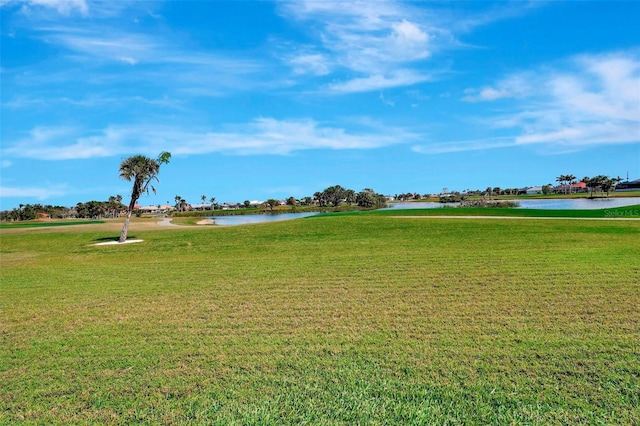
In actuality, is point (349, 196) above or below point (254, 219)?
above

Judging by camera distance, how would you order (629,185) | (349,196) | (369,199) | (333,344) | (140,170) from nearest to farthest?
(333,344)
(140,170)
(369,199)
(629,185)
(349,196)

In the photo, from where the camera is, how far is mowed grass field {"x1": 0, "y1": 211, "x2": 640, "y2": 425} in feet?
14.6

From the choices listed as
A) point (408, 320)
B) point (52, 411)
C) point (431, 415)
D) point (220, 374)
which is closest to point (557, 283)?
point (408, 320)

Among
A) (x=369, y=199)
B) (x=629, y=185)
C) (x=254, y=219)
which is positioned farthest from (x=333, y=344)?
(x=629, y=185)

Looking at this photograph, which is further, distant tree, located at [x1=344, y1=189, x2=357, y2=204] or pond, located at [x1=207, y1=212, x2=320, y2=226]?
distant tree, located at [x1=344, y1=189, x2=357, y2=204]

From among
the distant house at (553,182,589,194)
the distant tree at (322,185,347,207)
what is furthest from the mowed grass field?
the distant house at (553,182,589,194)

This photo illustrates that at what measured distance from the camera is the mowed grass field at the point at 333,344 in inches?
175

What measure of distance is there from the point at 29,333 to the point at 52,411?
358 cm

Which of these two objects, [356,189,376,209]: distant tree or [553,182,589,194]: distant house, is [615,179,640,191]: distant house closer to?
[553,182,589,194]: distant house

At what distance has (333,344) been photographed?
612 centimetres

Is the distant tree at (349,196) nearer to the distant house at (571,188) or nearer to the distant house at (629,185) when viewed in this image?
the distant house at (571,188)

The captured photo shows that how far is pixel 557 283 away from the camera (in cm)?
966

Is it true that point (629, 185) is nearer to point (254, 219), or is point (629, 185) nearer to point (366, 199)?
point (366, 199)

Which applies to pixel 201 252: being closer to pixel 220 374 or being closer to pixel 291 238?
pixel 291 238
